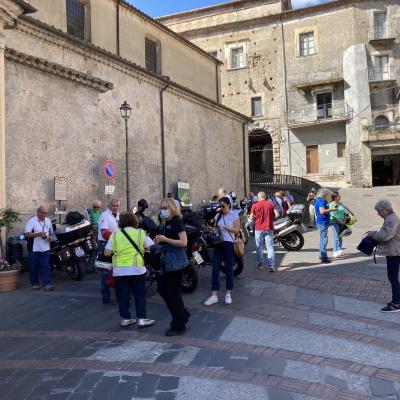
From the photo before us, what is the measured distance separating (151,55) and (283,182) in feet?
48.9

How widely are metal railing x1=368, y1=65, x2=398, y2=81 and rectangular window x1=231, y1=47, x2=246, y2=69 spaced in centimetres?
1037

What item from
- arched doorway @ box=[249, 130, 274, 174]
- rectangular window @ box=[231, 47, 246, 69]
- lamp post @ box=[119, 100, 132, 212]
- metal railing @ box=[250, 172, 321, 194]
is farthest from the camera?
arched doorway @ box=[249, 130, 274, 174]

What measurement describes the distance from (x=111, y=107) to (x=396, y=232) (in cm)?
992

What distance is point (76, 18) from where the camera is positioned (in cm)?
1716

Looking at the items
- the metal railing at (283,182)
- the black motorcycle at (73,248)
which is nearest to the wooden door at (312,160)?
the metal railing at (283,182)

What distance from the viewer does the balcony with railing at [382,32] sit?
36.4 m

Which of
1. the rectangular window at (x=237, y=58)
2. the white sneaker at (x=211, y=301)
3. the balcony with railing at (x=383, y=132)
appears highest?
the rectangular window at (x=237, y=58)

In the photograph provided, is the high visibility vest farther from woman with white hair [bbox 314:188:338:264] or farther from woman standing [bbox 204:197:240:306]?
woman with white hair [bbox 314:188:338:264]

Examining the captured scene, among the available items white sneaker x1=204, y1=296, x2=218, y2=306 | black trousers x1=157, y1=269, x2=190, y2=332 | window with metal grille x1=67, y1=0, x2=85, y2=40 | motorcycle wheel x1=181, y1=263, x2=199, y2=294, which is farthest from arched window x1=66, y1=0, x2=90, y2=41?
black trousers x1=157, y1=269, x2=190, y2=332

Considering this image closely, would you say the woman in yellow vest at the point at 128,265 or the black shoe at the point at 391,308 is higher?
the woman in yellow vest at the point at 128,265

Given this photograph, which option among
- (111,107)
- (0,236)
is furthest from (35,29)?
(0,236)

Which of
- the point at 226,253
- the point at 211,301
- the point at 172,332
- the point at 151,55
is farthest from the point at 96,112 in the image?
the point at 151,55

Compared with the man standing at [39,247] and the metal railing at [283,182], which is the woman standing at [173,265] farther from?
the metal railing at [283,182]

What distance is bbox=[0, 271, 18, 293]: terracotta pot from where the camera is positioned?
28.0 ft
